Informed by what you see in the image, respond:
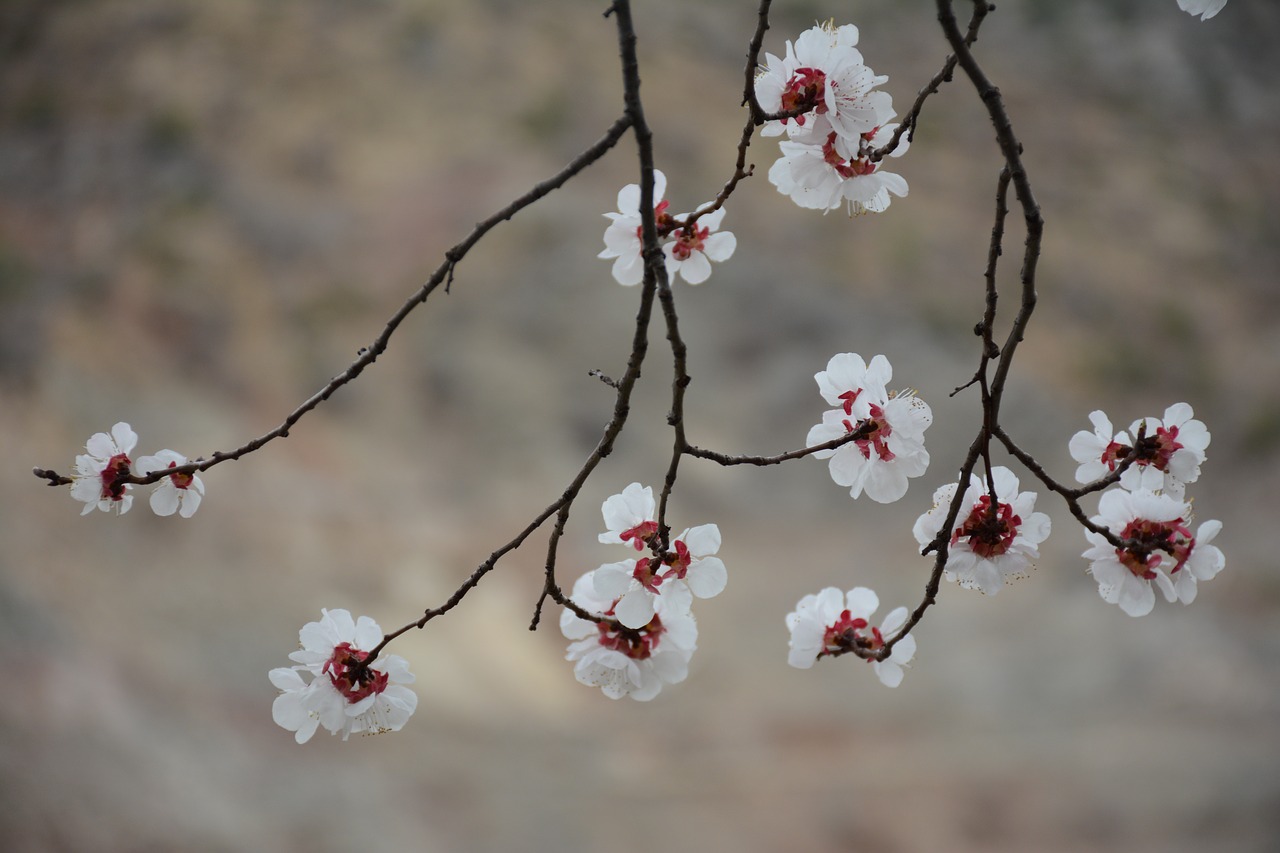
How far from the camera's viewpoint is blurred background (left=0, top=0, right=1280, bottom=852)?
2695mm

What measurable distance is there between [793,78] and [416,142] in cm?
286

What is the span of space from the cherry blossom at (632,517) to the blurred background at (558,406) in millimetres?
2190

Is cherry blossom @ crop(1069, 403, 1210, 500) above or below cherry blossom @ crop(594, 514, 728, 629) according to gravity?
above

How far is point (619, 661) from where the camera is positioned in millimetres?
670

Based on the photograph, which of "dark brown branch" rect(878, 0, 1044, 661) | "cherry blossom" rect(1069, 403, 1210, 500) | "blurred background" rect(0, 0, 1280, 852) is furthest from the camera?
"blurred background" rect(0, 0, 1280, 852)

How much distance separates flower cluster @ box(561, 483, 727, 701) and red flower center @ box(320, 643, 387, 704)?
4.7 inches

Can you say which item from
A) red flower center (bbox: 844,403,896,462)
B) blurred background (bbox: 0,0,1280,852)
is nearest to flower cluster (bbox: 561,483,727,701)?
red flower center (bbox: 844,403,896,462)

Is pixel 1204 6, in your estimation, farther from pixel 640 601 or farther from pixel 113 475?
pixel 113 475

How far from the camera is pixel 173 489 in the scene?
27.0 inches

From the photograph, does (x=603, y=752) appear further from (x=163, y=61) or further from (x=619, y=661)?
(x=163, y=61)

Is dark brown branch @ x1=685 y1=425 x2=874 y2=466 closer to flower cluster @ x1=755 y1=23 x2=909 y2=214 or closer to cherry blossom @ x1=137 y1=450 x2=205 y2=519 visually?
flower cluster @ x1=755 y1=23 x2=909 y2=214

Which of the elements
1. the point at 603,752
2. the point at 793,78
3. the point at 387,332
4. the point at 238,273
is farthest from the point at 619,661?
the point at 238,273

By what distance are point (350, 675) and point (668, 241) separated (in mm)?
347

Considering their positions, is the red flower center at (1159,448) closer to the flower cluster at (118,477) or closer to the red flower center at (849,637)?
the red flower center at (849,637)
